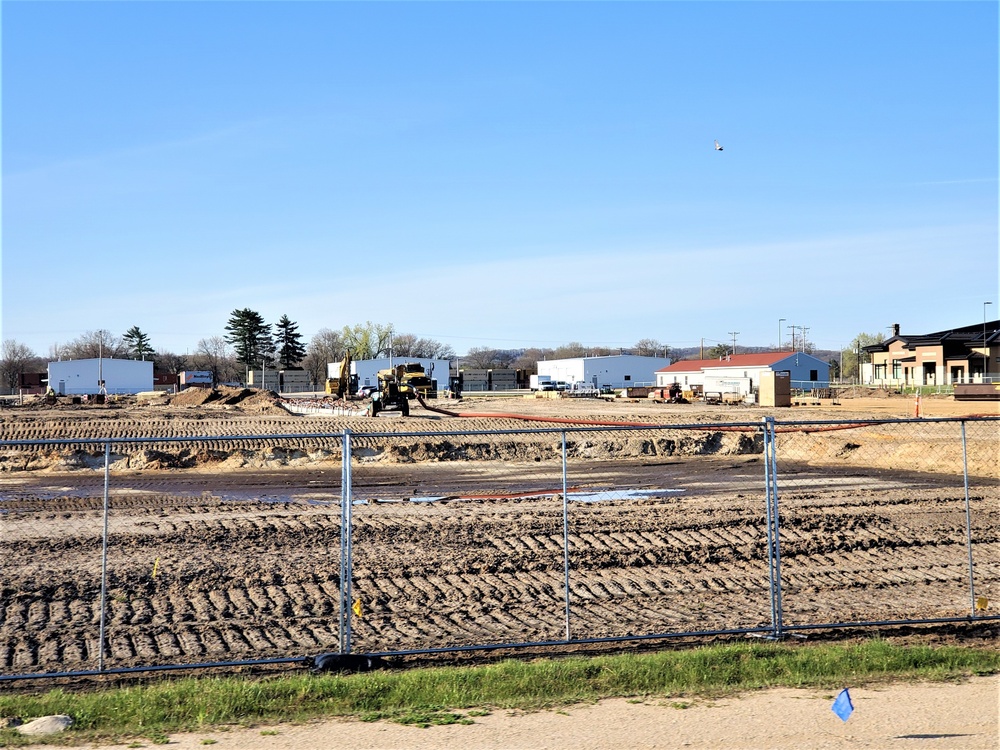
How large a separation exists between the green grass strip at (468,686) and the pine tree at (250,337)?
133362 millimetres

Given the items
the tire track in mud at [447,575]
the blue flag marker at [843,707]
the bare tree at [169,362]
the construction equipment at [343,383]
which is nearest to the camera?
the blue flag marker at [843,707]

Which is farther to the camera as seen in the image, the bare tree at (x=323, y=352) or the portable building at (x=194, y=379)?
the bare tree at (x=323, y=352)

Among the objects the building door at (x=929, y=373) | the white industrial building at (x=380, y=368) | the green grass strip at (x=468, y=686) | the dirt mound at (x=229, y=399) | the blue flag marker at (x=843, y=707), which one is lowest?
the green grass strip at (x=468, y=686)

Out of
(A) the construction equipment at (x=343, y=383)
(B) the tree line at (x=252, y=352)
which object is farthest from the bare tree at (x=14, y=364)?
(A) the construction equipment at (x=343, y=383)

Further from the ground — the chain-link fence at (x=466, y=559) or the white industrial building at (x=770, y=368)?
the white industrial building at (x=770, y=368)

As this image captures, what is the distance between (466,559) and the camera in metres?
13.4

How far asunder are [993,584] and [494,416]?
29480mm

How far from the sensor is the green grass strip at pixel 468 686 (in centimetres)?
749

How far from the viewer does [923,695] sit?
25.4ft

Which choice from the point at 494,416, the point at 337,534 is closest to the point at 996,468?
the point at 337,534

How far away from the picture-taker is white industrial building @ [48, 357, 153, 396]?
103312mm

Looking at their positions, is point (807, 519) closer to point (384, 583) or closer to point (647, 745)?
point (384, 583)

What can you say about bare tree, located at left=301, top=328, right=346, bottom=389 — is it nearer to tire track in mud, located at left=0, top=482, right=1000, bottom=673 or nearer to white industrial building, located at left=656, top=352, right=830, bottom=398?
white industrial building, located at left=656, top=352, right=830, bottom=398

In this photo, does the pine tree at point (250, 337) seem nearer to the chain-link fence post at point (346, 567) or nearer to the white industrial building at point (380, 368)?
the white industrial building at point (380, 368)
